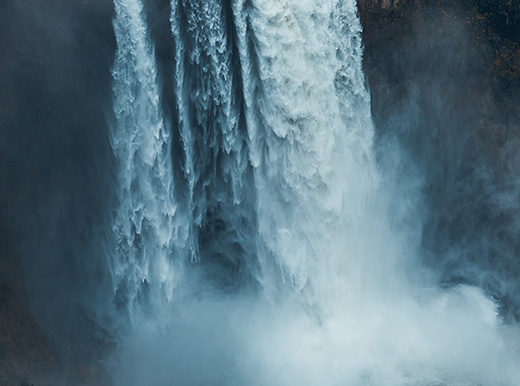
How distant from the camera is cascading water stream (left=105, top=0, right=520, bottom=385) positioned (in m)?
11.9

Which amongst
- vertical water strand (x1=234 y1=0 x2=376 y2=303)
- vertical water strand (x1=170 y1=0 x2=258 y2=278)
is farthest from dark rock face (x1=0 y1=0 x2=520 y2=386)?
vertical water strand (x1=234 y1=0 x2=376 y2=303)

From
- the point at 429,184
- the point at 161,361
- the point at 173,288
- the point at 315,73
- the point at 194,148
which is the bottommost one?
the point at 161,361

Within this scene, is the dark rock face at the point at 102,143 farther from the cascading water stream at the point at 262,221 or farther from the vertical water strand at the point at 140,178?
the cascading water stream at the point at 262,221

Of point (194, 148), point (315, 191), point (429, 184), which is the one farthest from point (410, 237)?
point (194, 148)

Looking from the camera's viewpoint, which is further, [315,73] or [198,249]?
[198,249]

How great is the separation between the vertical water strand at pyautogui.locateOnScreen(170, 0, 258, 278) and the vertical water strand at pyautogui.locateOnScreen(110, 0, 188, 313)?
0.51 meters

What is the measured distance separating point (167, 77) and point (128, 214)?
2835 millimetres

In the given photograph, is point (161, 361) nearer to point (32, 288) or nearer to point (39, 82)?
point (32, 288)

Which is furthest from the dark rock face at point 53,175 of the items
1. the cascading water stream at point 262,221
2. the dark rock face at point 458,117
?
the dark rock face at point 458,117

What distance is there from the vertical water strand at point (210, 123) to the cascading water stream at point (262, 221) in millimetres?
27

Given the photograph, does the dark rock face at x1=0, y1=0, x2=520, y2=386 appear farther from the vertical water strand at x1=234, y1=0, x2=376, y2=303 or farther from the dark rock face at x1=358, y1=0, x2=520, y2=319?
the vertical water strand at x1=234, y1=0, x2=376, y2=303

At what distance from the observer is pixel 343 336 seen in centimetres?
1273

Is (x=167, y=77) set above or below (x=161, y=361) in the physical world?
above

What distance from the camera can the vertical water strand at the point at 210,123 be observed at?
11781mm
